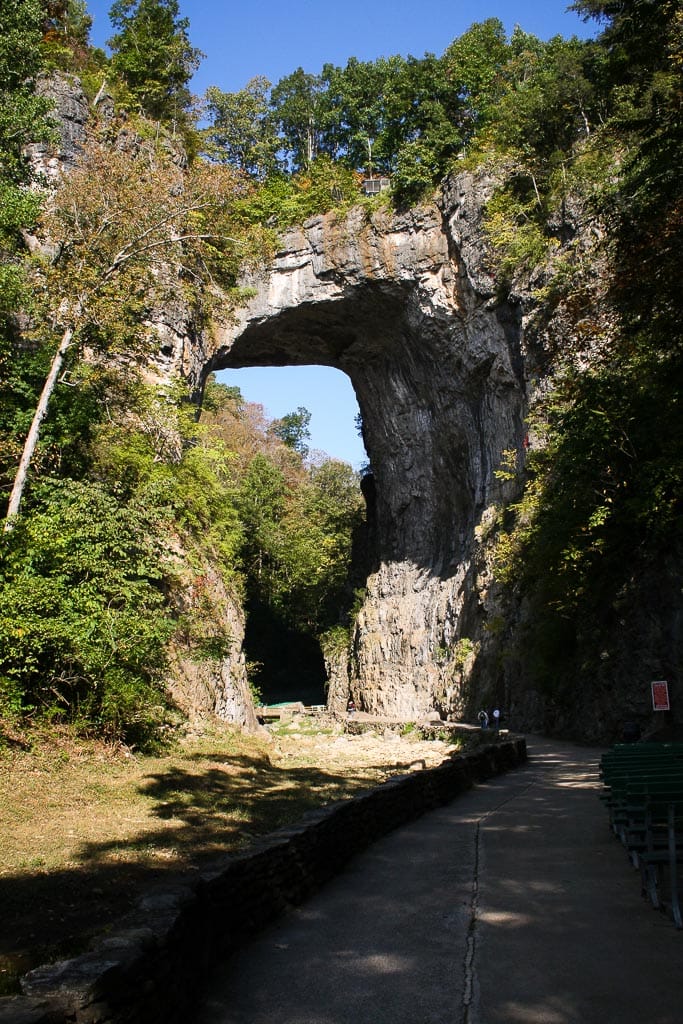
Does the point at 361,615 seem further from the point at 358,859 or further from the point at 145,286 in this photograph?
the point at 358,859

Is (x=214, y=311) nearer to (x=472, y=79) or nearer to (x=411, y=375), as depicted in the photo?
(x=411, y=375)

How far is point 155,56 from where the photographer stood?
28859 millimetres

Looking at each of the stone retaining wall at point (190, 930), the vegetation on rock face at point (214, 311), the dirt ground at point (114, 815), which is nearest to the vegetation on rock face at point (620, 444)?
the vegetation on rock face at point (214, 311)

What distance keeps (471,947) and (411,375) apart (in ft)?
101

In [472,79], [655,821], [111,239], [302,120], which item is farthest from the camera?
[302,120]

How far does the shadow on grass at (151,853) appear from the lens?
470cm

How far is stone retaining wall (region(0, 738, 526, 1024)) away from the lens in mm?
2854

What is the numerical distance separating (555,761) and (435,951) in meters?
10.7

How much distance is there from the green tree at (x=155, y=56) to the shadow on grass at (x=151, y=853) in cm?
2609

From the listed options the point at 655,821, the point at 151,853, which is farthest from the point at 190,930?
the point at 655,821

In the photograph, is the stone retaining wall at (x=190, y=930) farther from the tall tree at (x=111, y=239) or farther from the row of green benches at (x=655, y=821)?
the tall tree at (x=111, y=239)

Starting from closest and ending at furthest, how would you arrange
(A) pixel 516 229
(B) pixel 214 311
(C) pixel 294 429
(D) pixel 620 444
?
(D) pixel 620 444
(A) pixel 516 229
(B) pixel 214 311
(C) pixel 294 429

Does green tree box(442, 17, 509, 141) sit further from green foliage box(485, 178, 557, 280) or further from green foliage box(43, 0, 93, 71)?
green foliage box(43, 0, 93, 71)

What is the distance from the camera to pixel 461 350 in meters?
29.7
